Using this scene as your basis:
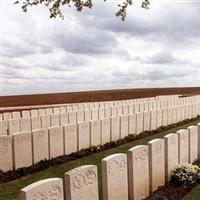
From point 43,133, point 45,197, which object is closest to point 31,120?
point 43,133

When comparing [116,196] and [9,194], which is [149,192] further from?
[9,194]

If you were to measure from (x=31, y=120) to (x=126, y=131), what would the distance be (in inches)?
127

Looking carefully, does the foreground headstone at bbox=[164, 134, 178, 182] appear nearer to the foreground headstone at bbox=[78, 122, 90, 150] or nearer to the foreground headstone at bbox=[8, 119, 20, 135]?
the foreground headstone at bbox=[78, 122, 90, 150]

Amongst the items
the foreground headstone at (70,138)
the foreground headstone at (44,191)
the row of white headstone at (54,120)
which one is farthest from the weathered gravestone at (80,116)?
the foreground headstone at (44,191)

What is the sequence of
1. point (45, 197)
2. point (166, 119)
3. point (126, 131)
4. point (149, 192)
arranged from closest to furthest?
point (45, 197) → point (149, 192) → point (126, 131) → point (166, 119)

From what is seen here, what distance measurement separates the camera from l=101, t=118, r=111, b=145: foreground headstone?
39.5 ft

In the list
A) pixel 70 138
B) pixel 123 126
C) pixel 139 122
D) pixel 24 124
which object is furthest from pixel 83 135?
pixel 139 122

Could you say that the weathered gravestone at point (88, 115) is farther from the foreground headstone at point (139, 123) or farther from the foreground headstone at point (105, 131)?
the foreground headstone at point (105, 131)

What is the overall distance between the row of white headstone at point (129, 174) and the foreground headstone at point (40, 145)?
310 cm

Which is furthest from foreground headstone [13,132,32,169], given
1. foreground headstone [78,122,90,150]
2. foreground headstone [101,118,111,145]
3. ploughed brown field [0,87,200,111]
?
ploughed brown field [0,87,200,111]

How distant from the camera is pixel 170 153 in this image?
796 centimetres

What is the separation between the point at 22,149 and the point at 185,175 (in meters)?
3.61

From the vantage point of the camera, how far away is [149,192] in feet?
23.5

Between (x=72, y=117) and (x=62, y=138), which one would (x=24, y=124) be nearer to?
(x=72, y=117)
